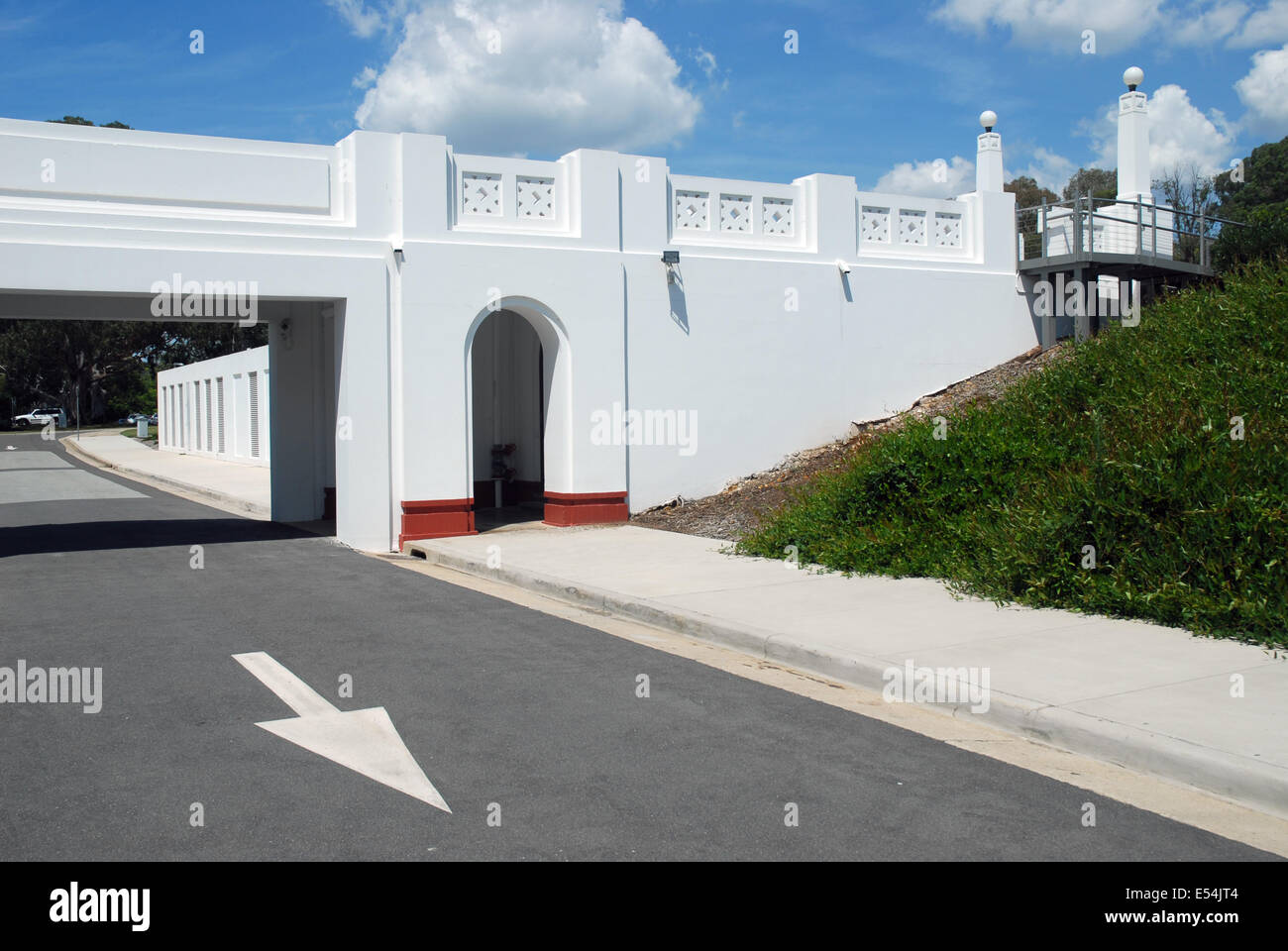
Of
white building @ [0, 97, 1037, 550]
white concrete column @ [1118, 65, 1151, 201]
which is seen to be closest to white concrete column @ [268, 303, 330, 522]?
white building @ [0, 97, 1037, 550]

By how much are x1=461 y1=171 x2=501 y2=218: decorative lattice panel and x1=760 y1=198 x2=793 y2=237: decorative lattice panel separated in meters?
4.42

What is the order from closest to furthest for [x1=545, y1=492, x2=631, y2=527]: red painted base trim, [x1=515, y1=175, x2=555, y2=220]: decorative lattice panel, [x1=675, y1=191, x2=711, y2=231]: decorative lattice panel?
[x1=515, y1=175, x2=555, y2=220]: decorative lattice panel → [x1=545, y1=492, x2=631, y2=527]: red painted base trim → [x1=675, y1=191, x2=711, y2=231]: decorative lattice panel

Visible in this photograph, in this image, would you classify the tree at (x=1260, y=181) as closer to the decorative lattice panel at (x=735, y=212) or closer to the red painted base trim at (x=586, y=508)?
the decorative lattice panel at (x=735, y=212)

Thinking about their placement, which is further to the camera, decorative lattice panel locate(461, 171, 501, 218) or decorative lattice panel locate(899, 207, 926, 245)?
decorative lattice panel locate(899, 207, 926, 245)

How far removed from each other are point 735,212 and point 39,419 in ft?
256

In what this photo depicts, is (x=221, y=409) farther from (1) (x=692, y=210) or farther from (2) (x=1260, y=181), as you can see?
(2) (x=1260, y=181)

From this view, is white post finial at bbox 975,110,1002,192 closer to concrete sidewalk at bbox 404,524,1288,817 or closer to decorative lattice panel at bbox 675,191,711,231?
decorative lattice panel at bbox 675,191,711,231

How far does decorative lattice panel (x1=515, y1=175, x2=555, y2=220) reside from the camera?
1558cm

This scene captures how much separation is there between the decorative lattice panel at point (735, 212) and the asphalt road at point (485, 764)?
9268 mm

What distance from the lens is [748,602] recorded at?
9.67 m

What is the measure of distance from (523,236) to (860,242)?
604 centimetres

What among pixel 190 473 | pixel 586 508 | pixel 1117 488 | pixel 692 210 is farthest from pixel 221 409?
pixel 1117 488

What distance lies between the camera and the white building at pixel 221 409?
34594 mm
